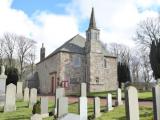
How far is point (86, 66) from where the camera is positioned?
127 feet

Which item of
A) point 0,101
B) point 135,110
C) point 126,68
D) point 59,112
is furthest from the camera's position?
point 126,68

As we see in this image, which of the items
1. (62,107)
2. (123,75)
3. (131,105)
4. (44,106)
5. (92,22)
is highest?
(92,22)

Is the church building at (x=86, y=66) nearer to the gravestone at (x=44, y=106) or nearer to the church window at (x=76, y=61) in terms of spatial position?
the church window at (x=76, y=61)

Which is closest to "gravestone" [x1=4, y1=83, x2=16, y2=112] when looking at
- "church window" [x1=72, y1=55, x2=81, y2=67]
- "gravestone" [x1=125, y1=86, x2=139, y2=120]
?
"gravestone" [x1=125, y1=86, x2=139, y2=120]

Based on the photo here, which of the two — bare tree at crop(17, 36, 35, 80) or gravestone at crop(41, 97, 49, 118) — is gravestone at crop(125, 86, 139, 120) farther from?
bare tree at crop(17, 36, 35, 80)

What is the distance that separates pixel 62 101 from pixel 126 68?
1652 inches

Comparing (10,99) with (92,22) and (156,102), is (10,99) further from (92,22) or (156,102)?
(92,22)

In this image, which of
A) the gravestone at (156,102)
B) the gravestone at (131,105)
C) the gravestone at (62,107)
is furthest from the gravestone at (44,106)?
the gravestone at (156,102)

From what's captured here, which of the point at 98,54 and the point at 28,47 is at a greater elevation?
the point at 28,47

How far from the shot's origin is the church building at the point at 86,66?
37625 millimetres

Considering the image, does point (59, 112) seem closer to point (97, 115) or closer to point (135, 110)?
point (135, 110)

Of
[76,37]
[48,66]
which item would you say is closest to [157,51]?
[76,37]

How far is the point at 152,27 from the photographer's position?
44.7 metres

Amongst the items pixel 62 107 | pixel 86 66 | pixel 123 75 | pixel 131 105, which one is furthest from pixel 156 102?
pixel 123 75
